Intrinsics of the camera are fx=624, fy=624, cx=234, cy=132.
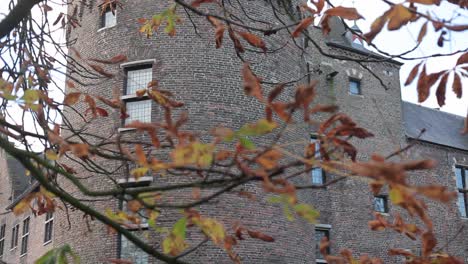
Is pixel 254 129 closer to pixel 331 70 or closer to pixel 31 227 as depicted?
pixel 331 70

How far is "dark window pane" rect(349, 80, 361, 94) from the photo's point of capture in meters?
19.3

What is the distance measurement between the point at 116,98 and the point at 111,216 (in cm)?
97

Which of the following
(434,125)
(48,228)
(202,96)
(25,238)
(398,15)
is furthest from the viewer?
(434,125)

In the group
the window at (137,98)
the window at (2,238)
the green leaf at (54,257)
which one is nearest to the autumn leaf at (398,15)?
the green leaf at (54,257)

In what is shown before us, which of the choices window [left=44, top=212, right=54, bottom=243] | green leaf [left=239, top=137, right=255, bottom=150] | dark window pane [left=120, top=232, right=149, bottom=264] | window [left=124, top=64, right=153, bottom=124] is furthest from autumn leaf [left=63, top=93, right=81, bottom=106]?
window [left=44, top=212, right=54, bottom=243]

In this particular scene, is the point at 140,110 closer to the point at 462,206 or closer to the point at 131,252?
the point at 131,252

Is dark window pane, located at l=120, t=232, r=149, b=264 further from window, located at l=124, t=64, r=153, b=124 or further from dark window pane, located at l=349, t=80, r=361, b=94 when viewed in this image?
dark window pane, located at l=349, t=80, r=361, b=94

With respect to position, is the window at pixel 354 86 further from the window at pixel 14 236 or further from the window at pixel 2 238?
the window at pixel 2 238

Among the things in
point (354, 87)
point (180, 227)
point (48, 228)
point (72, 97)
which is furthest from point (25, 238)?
point (180, 227)

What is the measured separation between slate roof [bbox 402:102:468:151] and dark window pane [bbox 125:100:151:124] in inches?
408

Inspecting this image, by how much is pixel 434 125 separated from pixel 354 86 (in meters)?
5.32

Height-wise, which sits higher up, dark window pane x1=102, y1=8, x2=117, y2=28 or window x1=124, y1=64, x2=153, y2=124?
dark window pane x1=102, y1=8, x2=117, y2=28

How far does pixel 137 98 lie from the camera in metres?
13.2

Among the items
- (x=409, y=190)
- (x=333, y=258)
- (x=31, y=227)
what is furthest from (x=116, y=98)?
(x=31, y=227)
